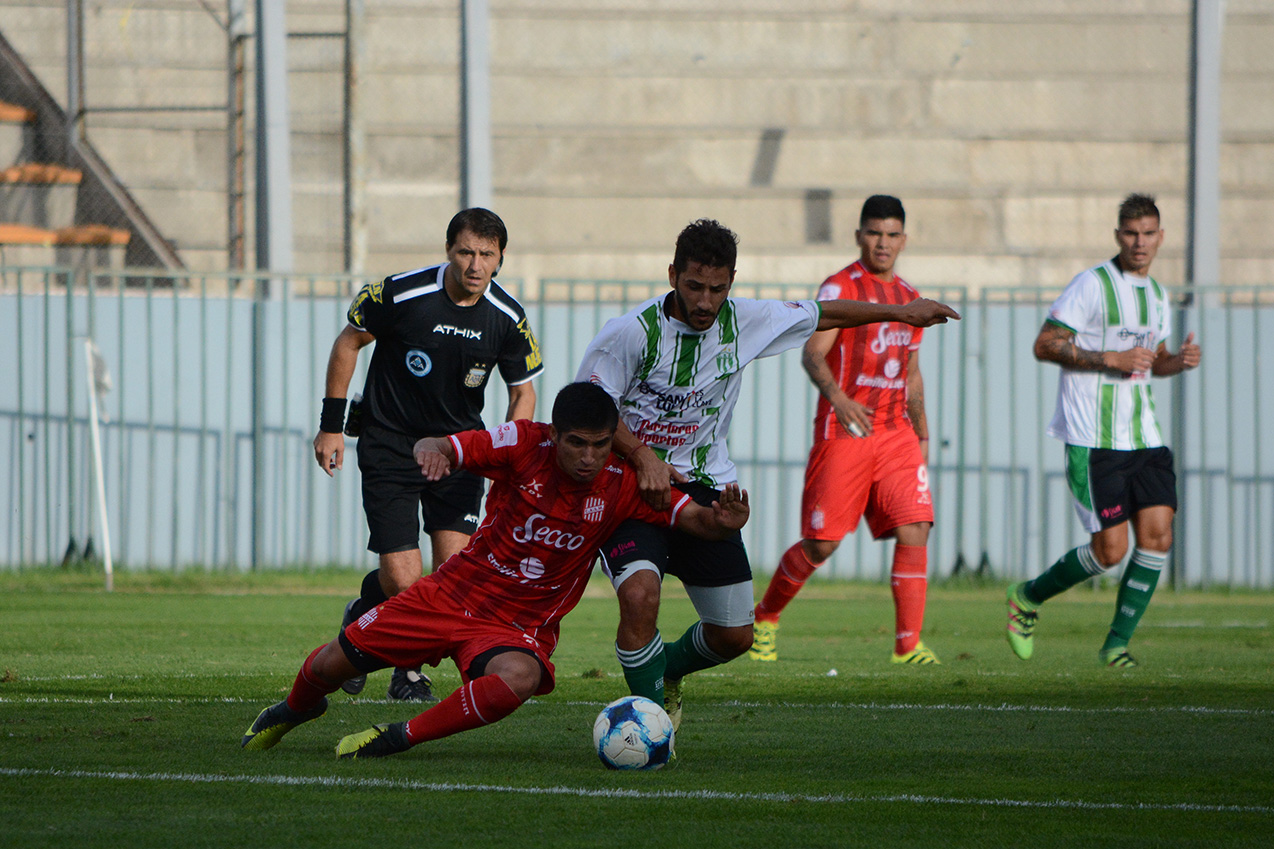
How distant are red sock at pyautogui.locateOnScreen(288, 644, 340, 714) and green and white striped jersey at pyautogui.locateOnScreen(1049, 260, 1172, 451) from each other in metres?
4.60

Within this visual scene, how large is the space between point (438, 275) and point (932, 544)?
8.00 m

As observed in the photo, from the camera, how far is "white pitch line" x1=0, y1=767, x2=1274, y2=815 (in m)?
4.04

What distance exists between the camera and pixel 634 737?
4574mm

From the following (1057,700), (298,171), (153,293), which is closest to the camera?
(1057,700)

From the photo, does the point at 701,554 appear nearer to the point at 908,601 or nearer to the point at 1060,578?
the point at 908,601

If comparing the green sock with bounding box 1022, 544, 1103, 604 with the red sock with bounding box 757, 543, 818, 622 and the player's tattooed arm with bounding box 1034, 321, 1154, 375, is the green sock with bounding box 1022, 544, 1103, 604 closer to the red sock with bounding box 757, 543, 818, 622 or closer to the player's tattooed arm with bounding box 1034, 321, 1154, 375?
the player's tattooed arm with bounding box 1034, 321, 1154, 375

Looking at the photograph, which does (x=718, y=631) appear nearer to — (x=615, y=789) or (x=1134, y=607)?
(x=615, y=789)

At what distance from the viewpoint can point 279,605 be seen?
36.1ft

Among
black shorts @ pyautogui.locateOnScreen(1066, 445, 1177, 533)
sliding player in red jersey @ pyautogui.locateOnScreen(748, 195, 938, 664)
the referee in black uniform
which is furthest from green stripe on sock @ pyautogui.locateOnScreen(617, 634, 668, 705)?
black shorts @ pyautogui.locateOnScreen(1066, 445, 1177, 533)

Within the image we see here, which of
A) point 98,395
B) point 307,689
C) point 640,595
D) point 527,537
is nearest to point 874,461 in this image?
point 640,595

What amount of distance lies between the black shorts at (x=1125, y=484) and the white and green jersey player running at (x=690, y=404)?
2949mm

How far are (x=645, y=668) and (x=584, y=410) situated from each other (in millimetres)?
937

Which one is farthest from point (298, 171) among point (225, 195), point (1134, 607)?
point (1134, 607)

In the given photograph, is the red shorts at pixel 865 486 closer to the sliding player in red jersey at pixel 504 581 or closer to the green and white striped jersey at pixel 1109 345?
the green and white striped jersey at pixel 1109 345
